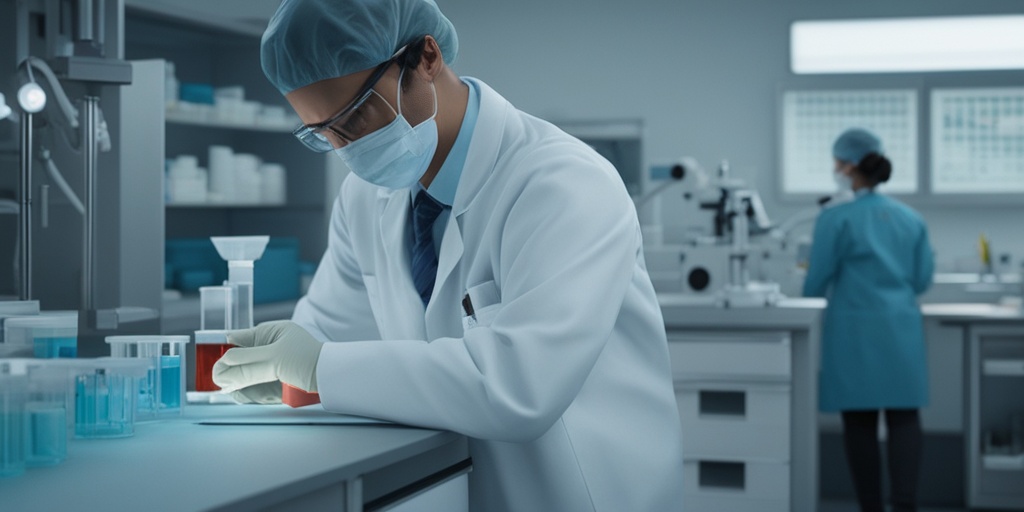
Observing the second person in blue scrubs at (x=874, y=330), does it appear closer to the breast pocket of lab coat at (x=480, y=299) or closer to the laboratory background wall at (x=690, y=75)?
the laboratory background wall at (x=690, y=75)

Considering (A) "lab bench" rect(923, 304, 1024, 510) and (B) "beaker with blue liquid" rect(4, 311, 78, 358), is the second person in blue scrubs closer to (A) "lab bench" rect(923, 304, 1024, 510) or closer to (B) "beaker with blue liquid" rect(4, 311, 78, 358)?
(A) "lab bench" rect(923, 304, 1024, 510)

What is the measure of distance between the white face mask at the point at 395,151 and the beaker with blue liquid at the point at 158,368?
33 centimetres

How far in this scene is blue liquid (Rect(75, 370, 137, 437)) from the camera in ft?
3.59

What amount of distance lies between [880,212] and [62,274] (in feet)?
8.42

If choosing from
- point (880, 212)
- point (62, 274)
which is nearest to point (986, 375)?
point (880, 212)

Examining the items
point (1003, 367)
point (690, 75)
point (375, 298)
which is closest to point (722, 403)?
point (1003, 367)

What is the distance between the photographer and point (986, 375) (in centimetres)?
382

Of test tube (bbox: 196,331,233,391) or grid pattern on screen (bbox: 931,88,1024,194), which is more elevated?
grid pattern on screen (bbox: 931,88,1024,194)

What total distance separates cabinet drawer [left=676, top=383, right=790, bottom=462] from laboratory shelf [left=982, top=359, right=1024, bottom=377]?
1.14m

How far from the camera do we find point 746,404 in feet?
10.1

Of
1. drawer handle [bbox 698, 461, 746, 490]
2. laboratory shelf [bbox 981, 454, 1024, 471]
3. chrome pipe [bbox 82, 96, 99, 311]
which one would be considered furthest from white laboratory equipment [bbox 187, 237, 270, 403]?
laboratory shelf [bbox 981, 454, 1024, 471]

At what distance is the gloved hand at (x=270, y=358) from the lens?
1.17 m

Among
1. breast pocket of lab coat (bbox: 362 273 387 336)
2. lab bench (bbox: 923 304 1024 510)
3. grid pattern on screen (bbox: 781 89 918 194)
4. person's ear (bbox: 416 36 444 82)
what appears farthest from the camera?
grid pattern on screen (bbox: 781 89 918 194)

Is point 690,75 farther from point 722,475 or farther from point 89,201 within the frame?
point 89,201
